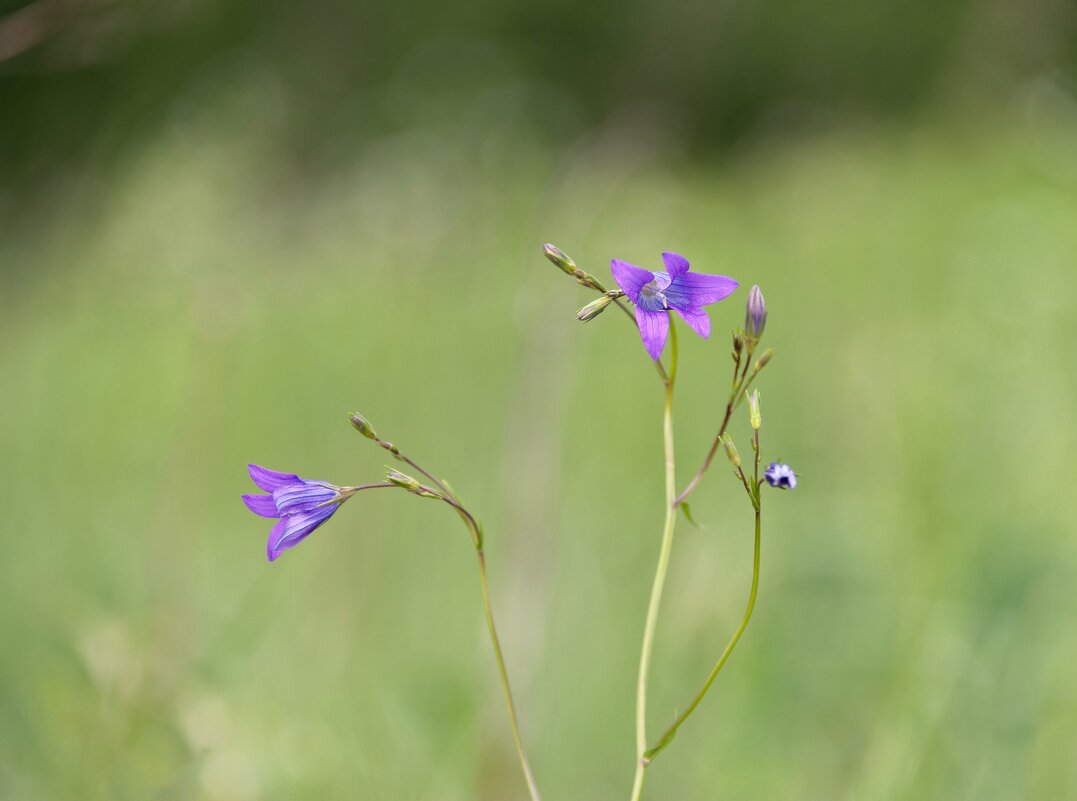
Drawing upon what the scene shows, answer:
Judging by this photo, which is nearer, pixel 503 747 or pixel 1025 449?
pixel 503 747

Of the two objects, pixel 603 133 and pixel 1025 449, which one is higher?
pixel 603 133

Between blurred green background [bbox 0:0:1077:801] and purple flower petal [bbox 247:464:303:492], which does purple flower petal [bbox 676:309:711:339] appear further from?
blurred green background [bbox 0:0:1077:801]

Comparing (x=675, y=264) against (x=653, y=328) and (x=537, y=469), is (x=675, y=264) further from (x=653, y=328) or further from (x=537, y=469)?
(x=537, y=469)

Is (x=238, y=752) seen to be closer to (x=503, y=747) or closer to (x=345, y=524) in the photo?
(x=503, y=747)

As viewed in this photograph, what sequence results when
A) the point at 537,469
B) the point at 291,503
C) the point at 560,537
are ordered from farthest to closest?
the point at 560,537 < the point at 537,469 < the point at 291,503

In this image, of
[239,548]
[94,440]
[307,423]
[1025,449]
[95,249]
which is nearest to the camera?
[1025,449]

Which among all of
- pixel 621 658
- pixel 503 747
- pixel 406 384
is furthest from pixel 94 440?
pixel 503 747

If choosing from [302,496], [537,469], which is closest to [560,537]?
[537,469]
